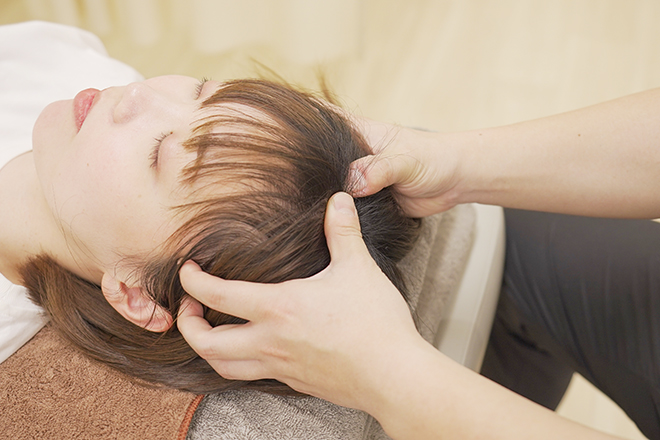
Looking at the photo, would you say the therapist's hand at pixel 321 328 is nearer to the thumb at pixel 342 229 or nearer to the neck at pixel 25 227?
the thumb at pixel 342 229

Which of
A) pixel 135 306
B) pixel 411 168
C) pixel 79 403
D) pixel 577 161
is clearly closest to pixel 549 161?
pixel 577 161

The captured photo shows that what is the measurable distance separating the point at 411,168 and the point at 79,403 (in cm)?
62

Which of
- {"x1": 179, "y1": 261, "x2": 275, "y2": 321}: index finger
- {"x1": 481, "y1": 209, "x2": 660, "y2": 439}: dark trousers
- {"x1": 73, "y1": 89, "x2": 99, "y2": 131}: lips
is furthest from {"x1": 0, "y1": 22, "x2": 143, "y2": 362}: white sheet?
{"x1": 481, "y1": 209, "x2": 660, "y2": 439}: dark trousers

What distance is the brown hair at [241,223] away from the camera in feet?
2.48

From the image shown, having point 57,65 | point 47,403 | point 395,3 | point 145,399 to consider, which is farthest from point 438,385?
point 395,3

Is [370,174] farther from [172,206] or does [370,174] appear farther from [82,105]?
[82,105]

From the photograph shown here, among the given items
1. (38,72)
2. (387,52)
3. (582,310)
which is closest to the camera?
(582,310)

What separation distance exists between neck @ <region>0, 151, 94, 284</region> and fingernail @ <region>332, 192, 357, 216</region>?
0.48 metres

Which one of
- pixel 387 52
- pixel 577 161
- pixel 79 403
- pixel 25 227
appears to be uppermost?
pixel 577 161

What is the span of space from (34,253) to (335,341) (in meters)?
0.63

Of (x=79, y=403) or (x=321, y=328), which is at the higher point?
(x=321, y=328)

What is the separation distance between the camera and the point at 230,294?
66 centimetres

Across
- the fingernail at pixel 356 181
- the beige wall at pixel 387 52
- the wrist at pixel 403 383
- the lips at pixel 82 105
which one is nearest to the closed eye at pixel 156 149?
the lips at pixel 82 105

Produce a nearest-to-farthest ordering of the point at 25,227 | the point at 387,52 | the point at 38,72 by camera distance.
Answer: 1. the point at 25,227
2. the point at 38,72
3. the point at 387,52
